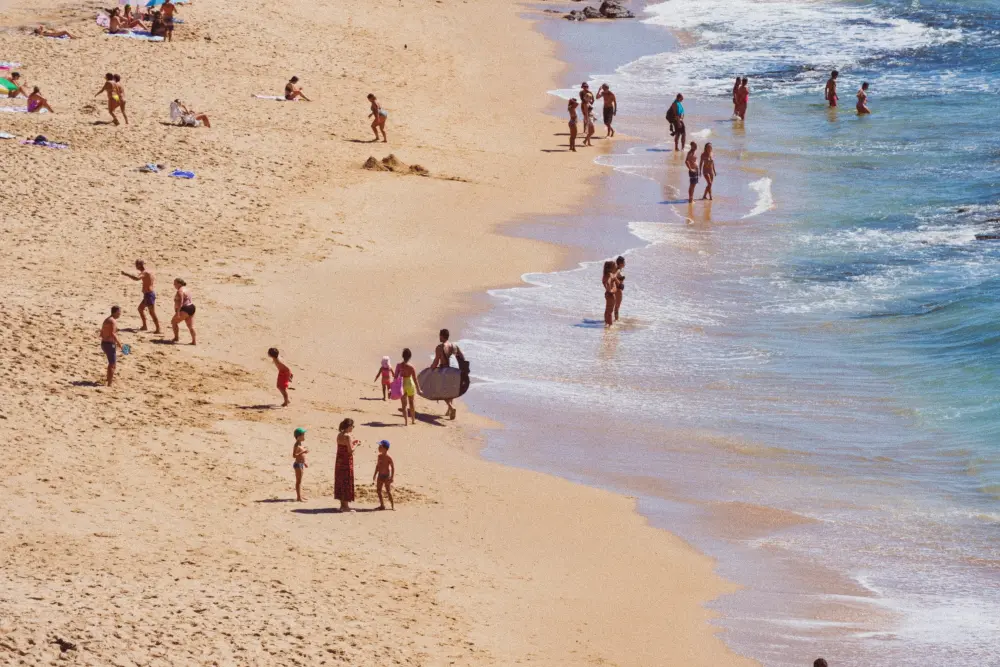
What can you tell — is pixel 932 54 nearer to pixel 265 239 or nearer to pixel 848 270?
pixel 848 270

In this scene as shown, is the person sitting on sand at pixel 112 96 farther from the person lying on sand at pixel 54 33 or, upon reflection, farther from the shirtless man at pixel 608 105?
the shirtless man at pixel 608 105

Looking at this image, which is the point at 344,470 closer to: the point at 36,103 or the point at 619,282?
the point at 619,282

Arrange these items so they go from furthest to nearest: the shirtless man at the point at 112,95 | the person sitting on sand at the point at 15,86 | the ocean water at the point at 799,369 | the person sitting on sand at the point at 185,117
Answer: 1. the person sitting on sand at the point at 15,86
2. the person sitting on sand at the point at 185,117
3. the shirtless man at the point at 112,95
4. the ocean water at the point at 799,369

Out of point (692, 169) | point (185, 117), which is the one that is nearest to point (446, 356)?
point (692, 169)

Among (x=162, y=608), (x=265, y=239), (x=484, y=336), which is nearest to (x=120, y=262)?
(x=265, y=239)

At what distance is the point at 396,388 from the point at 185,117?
1360 cm

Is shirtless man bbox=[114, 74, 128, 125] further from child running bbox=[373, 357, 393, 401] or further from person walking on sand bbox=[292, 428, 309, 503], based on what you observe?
person walking on sand bbox=[292, 428, 309, 503]

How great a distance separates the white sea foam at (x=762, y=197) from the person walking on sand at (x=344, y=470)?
15.1m

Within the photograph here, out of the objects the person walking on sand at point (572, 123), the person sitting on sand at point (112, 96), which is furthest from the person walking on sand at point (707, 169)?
the person sitting on sand at point (112, 96)

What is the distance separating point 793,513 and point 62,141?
17.4m

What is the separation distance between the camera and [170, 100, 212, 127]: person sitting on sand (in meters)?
28.0

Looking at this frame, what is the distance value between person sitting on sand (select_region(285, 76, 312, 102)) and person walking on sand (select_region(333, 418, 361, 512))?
19505mm

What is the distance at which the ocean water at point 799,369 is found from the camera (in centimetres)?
1287

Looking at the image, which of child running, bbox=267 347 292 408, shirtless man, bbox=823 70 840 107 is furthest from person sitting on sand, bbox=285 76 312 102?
child running, bbox=267 347 292 408
